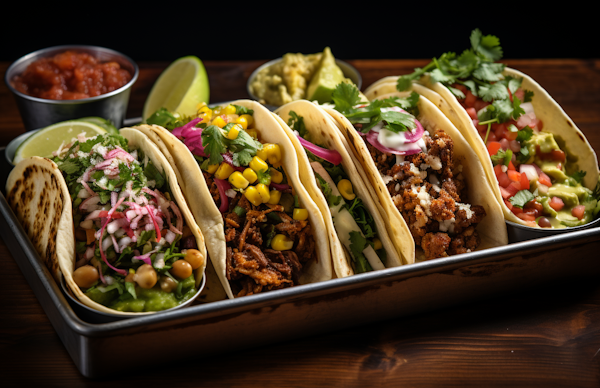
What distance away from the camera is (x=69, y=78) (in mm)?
4758

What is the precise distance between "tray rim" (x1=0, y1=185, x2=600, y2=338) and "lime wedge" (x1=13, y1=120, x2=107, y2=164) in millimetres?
639

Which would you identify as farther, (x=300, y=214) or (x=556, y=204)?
(x=556, y=204)

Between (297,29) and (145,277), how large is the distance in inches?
210

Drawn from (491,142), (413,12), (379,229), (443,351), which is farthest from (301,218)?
(413,12)

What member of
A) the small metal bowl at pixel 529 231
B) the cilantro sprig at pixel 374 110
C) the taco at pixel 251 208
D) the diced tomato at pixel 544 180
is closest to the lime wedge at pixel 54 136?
the taco at pixel 251 208

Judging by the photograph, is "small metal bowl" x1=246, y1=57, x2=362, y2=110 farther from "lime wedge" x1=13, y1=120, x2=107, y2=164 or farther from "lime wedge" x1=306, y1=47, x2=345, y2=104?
"lime wedge" x1=13, y1=120, x2=107, y2=164

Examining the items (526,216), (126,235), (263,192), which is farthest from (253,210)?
(526,216)

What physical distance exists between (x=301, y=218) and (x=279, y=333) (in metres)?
0.67

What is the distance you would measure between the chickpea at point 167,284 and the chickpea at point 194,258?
14cm

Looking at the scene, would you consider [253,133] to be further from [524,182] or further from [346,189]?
[524,182]

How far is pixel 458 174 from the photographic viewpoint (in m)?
3.70

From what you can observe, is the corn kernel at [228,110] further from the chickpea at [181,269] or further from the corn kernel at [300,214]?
the chickpea at [181,269]

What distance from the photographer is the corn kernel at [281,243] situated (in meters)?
3.21

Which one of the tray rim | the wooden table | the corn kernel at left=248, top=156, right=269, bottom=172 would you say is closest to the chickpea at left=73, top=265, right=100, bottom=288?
the tray rim
